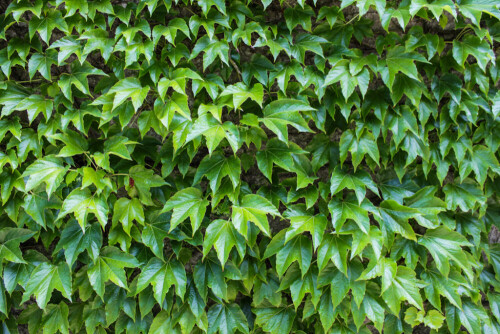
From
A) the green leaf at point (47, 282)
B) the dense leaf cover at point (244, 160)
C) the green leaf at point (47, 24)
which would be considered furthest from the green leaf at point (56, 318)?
the green leaf at point (47, 24)

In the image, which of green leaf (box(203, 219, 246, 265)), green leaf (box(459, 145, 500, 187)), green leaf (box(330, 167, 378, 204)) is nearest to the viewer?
green leaf (box(203, 219, 246, 265))

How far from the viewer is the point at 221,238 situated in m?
1.57

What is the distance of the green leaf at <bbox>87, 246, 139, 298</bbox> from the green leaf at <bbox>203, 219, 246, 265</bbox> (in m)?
0.40

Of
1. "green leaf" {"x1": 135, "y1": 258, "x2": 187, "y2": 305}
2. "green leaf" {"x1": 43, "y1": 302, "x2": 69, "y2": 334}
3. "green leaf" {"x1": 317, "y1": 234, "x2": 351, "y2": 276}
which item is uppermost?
"green leaf" {"x1": 317, "y1": 234, "x2": 351, "y2": 276}

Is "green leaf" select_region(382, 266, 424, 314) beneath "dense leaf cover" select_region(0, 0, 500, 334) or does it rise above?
beneath

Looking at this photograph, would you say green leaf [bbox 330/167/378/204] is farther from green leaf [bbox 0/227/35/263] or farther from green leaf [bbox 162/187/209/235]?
green leaf [bbox 0/227/35/263]

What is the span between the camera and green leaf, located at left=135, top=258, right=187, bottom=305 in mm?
1659

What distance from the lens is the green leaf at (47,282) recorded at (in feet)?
5.34

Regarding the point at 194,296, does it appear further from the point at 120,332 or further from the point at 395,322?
the point at 395,322

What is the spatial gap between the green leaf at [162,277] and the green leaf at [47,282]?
33 cm

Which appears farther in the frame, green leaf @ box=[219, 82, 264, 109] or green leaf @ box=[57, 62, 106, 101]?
green leaf @ box=[57, 62, 106, 101]

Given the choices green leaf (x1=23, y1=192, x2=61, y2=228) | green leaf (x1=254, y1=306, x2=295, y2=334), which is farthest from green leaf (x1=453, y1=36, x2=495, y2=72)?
green leaf (x1=23, y1=192, x2=61, y2=228)

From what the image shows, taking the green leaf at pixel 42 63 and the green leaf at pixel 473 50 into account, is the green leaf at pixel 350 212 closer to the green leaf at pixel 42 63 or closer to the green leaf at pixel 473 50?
the green leaf at pixel 473 50

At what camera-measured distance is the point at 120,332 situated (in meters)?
1.83
